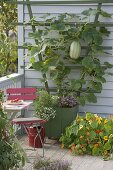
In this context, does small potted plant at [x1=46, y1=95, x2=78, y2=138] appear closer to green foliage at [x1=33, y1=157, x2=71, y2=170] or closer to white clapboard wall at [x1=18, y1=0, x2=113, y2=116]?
white clapboard wall at [x1=18, y1=0, x2=113, y2=116]

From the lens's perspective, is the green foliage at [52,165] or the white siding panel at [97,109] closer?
the green foliage at [52,165]

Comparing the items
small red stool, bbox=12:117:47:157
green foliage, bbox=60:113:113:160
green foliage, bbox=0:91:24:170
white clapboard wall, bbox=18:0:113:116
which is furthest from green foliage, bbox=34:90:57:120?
green foliage, bbox=0:91:24:170

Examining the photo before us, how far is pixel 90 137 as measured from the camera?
593 centimetres

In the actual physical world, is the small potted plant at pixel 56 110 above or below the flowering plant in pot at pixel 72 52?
below

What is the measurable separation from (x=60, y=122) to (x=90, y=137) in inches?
25.5

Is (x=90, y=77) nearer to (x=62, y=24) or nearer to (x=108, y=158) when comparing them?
(x=62, y=24)

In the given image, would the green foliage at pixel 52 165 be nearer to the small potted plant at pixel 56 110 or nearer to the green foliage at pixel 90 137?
the green foliage at pixel 90 137

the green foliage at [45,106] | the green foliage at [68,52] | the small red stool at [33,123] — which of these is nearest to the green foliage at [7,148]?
the small red stool at [33,123]

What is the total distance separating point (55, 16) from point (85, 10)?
50 centimetres

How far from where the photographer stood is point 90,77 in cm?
680

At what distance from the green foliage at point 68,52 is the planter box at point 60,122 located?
1.21ft

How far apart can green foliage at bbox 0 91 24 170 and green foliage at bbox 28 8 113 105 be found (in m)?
2.51

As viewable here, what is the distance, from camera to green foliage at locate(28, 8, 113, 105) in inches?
257

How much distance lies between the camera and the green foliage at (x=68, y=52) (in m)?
6.52
